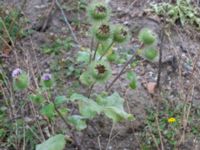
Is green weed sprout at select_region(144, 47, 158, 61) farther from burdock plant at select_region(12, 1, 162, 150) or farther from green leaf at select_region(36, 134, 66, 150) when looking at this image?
green leaf at select_region(36, 134, 66, 150)

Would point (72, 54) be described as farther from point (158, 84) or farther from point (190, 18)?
point (190, 18)

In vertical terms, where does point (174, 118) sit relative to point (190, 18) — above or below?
below

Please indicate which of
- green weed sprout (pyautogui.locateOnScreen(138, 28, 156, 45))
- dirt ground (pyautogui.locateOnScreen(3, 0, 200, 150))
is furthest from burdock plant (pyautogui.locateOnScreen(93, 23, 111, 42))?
dirt ground (pyautogui.locateOnScreen(3, 0, 200, 150))

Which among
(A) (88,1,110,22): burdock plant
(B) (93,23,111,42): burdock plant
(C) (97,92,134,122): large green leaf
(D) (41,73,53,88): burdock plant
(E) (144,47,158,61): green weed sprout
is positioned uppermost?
(A) (88,1,110,22): burdock plant

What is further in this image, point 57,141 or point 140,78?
point 140,78

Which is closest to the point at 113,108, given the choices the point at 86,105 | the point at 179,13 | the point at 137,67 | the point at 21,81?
the point at 86,105

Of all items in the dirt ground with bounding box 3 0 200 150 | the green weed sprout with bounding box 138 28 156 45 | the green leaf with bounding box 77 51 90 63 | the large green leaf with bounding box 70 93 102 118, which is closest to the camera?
the large green leaf with bounding box 70 93 102 118

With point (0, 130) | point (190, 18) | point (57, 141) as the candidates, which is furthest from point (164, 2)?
point (57, 141)
